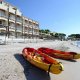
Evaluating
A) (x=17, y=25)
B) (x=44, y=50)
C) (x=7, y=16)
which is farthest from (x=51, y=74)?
(x=17, y=25)

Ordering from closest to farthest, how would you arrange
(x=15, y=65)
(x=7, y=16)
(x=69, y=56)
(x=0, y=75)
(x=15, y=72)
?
1. (x=0, y=75)
2. (x=15, y=72)
3. (x=15, y=65)
4. (x=69, y=56)
5. (x=7, y=16)

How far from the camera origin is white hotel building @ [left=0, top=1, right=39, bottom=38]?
48.5 m

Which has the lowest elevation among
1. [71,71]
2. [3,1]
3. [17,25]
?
[71,71]

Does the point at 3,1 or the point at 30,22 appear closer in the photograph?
the point at 3,1

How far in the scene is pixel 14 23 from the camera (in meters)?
56.2

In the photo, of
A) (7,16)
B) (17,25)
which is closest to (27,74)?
(7,16)

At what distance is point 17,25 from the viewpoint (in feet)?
193

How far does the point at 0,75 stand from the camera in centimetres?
1112

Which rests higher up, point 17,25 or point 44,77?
point 17,25

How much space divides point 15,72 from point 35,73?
140cm

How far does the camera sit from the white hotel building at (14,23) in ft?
159

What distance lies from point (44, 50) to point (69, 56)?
131 inches

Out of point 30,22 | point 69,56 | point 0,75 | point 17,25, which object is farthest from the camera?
point 30,22

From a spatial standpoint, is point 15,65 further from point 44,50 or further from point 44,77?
point 44,50
